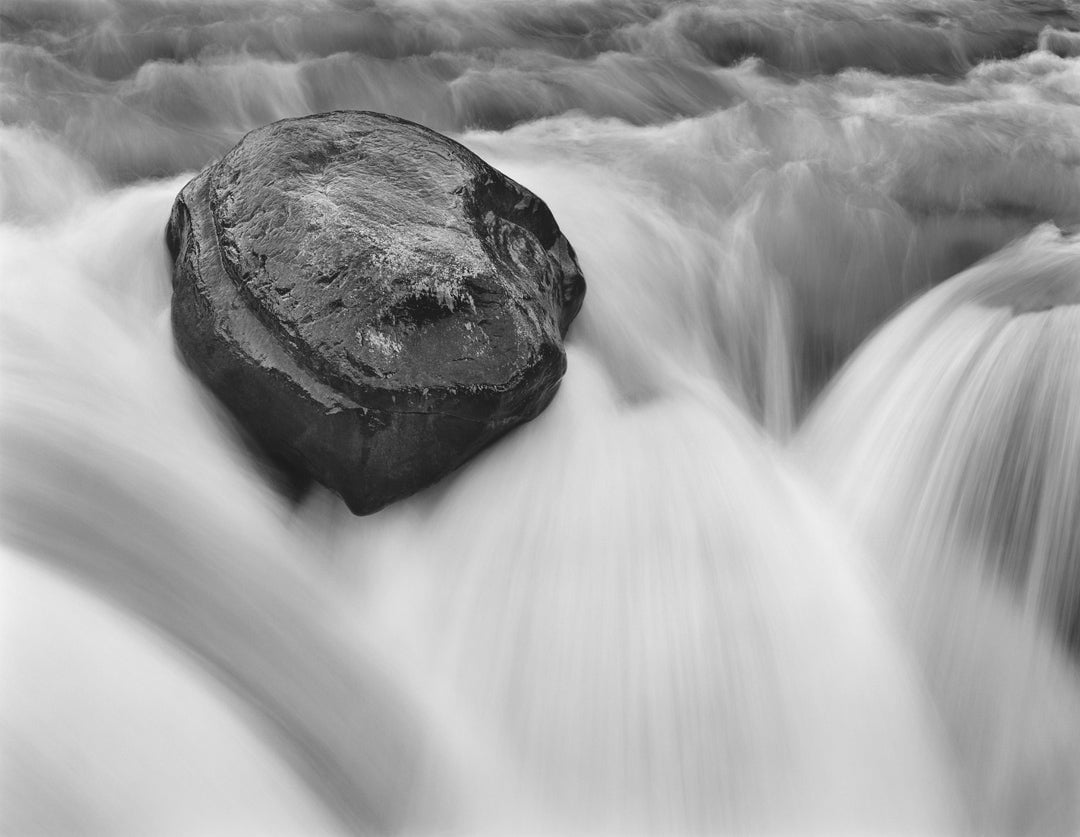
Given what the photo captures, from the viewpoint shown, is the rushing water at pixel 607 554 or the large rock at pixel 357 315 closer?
the rushing water at pixel 607 554

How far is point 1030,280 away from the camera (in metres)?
3.91

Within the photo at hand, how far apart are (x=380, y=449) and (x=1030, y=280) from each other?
2.51m

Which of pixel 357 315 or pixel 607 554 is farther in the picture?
pixel 607 554

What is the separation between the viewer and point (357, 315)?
2.88 m

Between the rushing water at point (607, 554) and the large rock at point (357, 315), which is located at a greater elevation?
the large rock at point (357, 315)

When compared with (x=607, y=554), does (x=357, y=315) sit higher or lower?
higher

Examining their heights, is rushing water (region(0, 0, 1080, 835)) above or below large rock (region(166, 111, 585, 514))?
below

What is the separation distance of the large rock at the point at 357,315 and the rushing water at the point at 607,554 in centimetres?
16

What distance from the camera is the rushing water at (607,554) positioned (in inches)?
98.5

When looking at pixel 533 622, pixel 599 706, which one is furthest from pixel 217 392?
pixel 599 706

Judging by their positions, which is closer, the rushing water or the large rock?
the rushing water

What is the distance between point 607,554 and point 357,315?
37.7 inches

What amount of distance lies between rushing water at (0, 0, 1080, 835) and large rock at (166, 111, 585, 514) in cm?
16

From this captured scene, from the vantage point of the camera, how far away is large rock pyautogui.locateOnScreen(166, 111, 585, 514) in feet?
9.36
